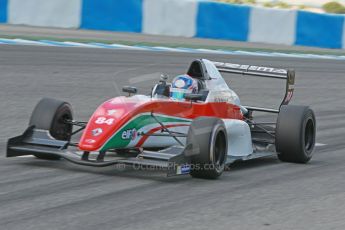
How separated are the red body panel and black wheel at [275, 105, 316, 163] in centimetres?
71

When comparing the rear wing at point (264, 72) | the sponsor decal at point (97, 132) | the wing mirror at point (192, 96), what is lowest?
the sponsor decal at point (97, 132)

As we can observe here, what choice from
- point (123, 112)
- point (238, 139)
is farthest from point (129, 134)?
point (238, 139)

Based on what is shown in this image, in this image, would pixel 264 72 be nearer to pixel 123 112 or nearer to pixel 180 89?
pixel 180 89

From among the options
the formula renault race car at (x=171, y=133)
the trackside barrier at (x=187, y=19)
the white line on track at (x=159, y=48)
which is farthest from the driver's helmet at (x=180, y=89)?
the trackside barrier at (x=187, y=19)

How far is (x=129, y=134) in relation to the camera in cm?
715

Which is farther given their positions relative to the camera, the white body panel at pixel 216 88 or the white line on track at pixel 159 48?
the white line on track at pixel 159 48

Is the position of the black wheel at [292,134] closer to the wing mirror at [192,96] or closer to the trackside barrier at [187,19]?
the wing mirror at [192,96]

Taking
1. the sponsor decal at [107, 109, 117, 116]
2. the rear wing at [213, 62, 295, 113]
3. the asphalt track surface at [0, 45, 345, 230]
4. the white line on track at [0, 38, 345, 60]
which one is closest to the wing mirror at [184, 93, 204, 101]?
the asphalt track surface at [0, 45, 345, 230]

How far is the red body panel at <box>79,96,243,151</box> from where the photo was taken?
695cm

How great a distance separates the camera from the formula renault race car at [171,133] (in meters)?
6.97

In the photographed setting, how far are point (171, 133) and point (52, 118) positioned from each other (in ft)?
3.76

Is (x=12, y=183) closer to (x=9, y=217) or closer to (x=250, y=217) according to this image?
(x=9, y=217)

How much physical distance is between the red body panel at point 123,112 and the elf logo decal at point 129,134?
0.32 feet

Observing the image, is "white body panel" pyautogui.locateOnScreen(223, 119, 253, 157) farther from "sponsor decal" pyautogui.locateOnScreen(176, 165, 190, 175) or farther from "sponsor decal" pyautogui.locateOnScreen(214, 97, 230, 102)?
"sponsor decal" pyautogui.locateOnScreen(176, 165, 190, 175)
